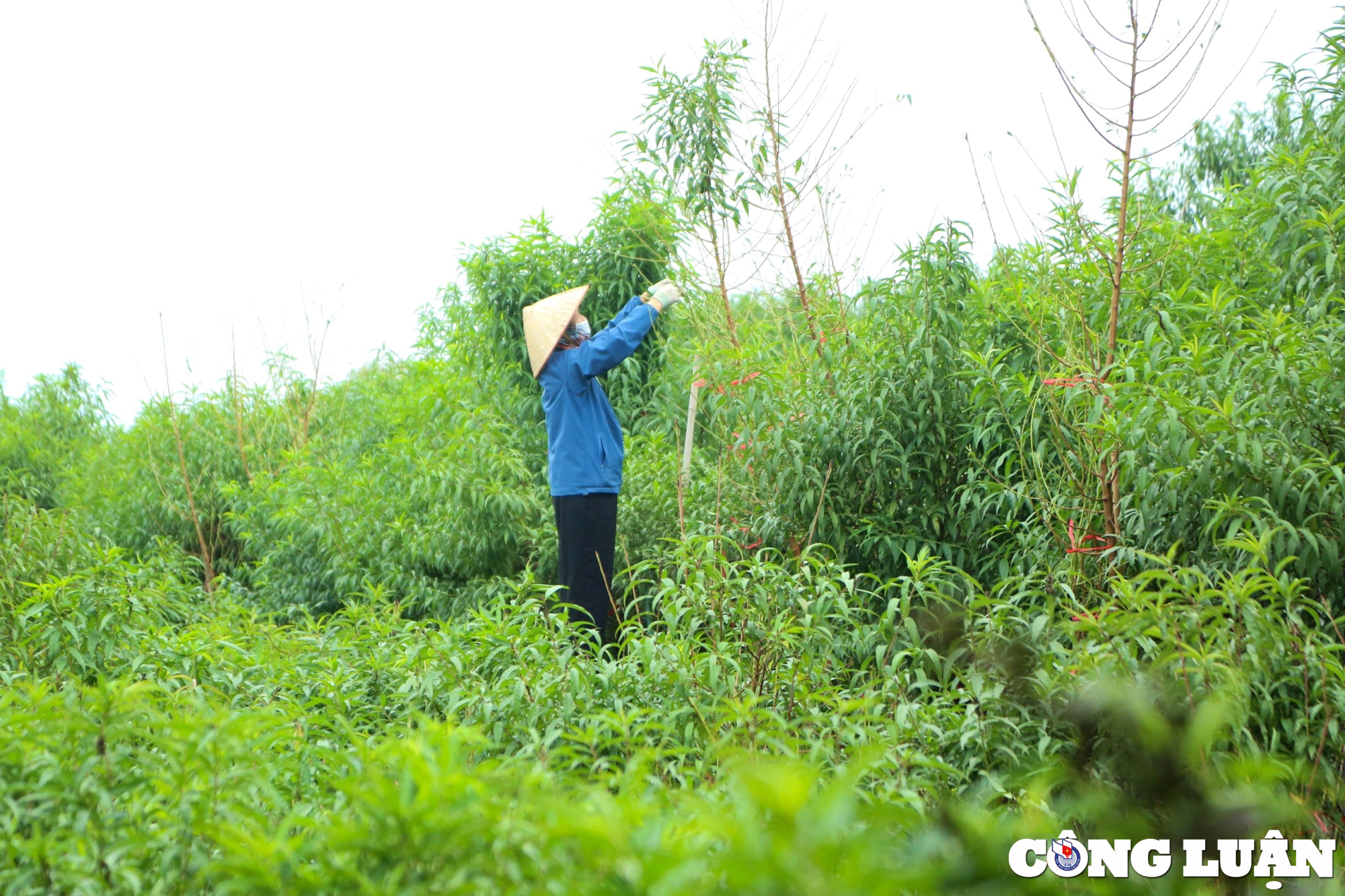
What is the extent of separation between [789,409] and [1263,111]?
30.9 ft

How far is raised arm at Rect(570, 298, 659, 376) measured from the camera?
4.54 m

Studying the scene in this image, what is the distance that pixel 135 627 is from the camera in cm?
331

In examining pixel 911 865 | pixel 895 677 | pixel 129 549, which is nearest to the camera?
pixel 911 865

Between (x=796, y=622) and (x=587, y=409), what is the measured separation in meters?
2.03

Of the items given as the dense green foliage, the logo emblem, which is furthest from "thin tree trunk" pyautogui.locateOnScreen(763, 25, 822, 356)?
the logo emblem

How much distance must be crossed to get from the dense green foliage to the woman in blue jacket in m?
0.24

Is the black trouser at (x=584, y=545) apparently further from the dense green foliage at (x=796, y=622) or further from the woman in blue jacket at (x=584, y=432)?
the dense green foliage at (x=796, y=622)

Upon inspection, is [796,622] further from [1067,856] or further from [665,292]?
[665,292]

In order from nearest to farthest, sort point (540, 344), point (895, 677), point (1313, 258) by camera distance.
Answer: point (895, 677)
point (1313, 258)
point (540, 344)

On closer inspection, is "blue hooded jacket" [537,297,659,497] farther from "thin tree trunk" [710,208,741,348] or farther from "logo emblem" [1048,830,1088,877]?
"logo emblem" [1048,830,1088,877]

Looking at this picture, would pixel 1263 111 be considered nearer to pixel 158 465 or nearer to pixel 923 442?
pixel 923 442

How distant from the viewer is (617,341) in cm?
455

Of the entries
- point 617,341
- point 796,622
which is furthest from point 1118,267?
point 617,341

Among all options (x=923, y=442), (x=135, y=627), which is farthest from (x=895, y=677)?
(x=135, y=627)
